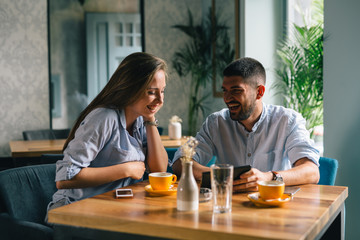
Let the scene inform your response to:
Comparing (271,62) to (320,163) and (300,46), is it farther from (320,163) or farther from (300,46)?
(320,163)

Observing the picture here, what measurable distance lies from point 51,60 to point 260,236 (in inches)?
172

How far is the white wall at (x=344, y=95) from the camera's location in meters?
2.76

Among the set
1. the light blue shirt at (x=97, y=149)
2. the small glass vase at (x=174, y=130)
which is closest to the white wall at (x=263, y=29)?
the small glass vase at (x=174, y=130)

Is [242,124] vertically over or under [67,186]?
over

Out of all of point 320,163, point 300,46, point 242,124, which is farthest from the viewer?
point 300,46

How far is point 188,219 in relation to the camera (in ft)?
4.08

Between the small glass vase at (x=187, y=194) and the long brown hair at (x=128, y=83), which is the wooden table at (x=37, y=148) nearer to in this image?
the long brown hair at (x=128, y=83)

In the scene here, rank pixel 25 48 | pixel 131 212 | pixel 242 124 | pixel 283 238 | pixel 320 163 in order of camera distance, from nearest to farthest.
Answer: pixel 283 238, pixel 131 212, pixel 320 163, pixel 242 124, pixel 25 48

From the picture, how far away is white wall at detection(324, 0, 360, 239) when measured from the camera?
9.07ft

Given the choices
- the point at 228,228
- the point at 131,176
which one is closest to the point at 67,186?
the point at 131,176

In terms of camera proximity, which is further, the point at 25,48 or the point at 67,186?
the point at 25,48

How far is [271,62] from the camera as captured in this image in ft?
14.4

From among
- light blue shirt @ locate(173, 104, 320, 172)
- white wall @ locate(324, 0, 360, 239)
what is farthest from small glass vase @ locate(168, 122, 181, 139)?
light blue shirt @ locate(173, 104, 320, 172)

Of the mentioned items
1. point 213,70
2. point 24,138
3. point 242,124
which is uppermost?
point 213,70
